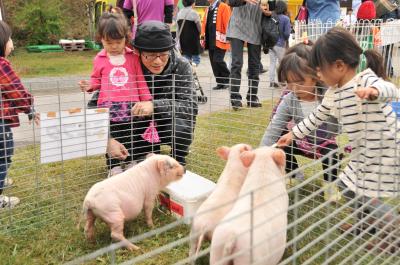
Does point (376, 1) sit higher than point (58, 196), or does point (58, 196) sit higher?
point (376, 1)

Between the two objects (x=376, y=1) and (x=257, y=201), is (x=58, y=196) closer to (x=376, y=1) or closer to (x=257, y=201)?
(x=257, y=201)

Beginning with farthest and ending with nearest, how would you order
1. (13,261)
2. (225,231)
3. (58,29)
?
(58,29) < (13,261) < (225,231)

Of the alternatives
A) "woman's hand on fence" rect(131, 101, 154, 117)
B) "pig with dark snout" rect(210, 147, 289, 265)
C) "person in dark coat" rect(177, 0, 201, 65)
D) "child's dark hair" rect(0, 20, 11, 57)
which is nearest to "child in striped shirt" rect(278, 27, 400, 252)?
"pig with dark snout" rect(210, 147, 289, 265)

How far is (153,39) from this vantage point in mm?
2775

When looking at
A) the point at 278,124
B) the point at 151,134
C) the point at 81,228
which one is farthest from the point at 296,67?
the point at 81,228

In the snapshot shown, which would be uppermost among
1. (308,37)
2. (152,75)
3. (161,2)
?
(161,2)

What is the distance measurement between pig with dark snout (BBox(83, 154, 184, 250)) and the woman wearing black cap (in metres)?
0.41

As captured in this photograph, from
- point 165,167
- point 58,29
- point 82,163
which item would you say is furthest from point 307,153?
point 58,29

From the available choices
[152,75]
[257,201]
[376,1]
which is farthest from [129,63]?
[376,1]

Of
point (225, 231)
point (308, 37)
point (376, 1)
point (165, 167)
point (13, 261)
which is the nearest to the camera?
point (225, 231)

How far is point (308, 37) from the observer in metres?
4.07

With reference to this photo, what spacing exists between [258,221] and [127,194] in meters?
0.83

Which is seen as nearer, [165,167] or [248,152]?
[248,152]

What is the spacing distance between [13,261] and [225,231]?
42.0 inches
